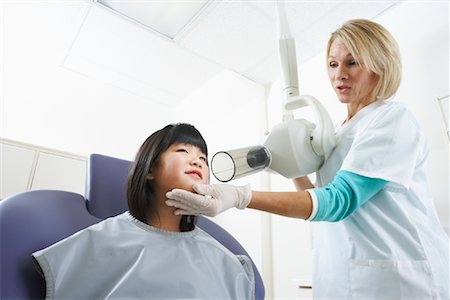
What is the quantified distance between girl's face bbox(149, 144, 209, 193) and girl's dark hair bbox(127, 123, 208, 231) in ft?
0.08

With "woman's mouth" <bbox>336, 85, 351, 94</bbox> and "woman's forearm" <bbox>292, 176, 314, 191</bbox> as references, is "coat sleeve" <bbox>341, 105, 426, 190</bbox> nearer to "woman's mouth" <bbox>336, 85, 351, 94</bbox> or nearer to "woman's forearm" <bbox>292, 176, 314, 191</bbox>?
"woman's mouth" <bbox>336, 85, 351, 94</bbox>

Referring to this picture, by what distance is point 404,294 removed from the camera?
2.58 ft

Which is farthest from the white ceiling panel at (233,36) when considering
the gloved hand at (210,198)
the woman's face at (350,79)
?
the gloved hand at (210,198)

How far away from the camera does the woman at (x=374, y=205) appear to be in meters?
0.78

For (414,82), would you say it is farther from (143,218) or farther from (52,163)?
(52,163)

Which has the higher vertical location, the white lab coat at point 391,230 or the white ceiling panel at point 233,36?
the white ceiling panel at point 233,36

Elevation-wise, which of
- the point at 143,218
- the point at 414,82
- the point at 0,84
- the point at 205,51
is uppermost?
the point at 205,51

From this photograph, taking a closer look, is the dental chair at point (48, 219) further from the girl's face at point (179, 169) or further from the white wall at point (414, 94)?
the white wall at point (414, 94)

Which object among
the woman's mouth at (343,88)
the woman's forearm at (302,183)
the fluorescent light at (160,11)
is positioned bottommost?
the woman's forearm at (302,183)

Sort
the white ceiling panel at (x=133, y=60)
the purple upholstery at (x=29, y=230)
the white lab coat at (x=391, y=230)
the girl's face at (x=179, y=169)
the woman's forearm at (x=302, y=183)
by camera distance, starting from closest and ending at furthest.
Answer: the purple upholstery at (x=29, y=230), the white lab coat at (x=391, y=230), the girl's face at (x=179, y=169), the woman's forearm at (x=302, y=183), the white ceiling panel at (x=133, y=60)

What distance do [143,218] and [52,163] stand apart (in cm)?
148

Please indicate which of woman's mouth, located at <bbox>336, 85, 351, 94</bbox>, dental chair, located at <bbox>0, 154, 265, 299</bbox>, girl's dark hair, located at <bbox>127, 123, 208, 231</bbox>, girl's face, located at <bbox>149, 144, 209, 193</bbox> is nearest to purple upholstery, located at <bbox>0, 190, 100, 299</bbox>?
dental chair, located at <bbox>0, 154, 265, 299</bbox>

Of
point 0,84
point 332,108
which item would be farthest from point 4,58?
point 332,108

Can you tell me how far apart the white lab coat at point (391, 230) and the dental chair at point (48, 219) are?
0.31 m
